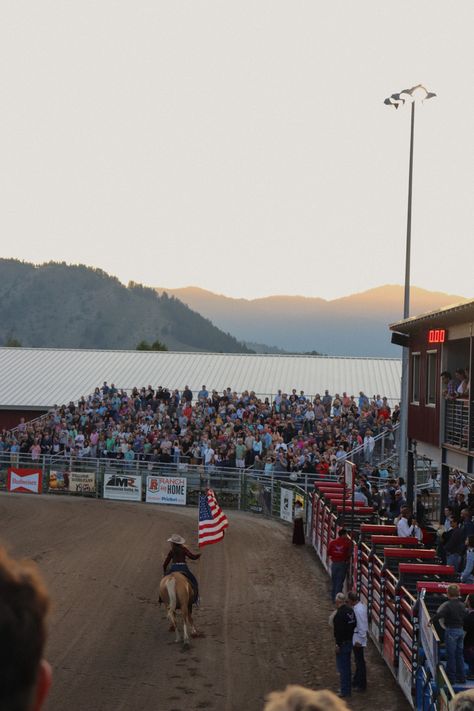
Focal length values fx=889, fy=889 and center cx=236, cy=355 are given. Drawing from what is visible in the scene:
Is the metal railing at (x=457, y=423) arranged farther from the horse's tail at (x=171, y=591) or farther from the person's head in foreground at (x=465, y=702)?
the person's head in foreground at (x=465, y=702)

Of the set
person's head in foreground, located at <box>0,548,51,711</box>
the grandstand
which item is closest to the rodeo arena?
the grandstand

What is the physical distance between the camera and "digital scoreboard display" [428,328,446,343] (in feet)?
81.8

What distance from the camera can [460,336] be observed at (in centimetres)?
2331

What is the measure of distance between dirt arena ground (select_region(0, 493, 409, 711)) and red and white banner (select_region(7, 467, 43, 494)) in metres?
7.68

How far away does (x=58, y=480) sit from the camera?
118 ft

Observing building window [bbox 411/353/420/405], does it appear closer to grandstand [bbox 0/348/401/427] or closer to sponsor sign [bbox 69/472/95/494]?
sponsor sign [bbox 69/472/95/494]

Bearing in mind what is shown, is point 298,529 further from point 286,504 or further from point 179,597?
point 179,597

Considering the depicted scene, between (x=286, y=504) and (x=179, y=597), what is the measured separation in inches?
615

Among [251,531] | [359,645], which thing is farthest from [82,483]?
[359,645]

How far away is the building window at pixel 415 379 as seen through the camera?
2919 cm

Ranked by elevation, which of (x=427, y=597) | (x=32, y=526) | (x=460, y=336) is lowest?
(x=32, y=526)

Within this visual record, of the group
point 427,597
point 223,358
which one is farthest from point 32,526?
point 223,358

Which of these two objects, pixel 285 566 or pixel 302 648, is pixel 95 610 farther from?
pixel 285 566

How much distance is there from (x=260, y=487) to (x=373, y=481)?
4629mm
